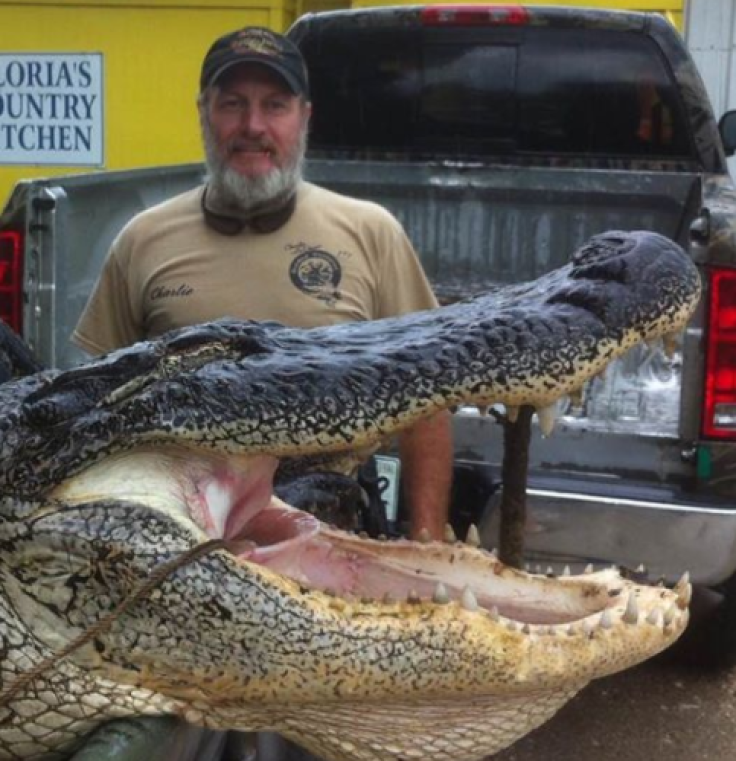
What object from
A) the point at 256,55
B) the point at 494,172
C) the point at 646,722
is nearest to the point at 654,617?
the point at 256,55

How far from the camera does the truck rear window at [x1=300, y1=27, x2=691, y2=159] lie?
485cm

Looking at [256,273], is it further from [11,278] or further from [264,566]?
[264,566]

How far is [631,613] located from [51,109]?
22.5 feet

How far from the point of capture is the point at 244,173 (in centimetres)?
297

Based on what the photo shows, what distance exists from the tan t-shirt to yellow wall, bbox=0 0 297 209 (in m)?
4.65

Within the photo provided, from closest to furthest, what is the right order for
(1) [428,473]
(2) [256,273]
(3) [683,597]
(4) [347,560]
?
(3) [683,597], (4) [347,560], (2) [256,273], (1) [428,473]

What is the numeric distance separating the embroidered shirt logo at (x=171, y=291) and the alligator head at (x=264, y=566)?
111 centimetres

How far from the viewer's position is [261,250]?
2.90m

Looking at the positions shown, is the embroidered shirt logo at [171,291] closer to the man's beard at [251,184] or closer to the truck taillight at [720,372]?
the man's beard at [251,184]

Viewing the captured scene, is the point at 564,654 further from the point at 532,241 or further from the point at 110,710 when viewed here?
the point at 532,241

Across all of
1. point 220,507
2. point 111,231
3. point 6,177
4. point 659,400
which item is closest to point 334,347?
point 220,507

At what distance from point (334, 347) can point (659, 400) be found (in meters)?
2.02

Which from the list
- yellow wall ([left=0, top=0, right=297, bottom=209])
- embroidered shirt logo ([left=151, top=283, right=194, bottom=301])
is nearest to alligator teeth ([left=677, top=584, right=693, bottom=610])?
embroidered shirt logo ([left=151, top=283, right=194, bottom=301])

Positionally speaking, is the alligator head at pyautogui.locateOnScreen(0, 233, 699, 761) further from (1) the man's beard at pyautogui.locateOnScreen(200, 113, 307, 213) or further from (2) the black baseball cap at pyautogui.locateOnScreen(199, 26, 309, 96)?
(2) the black baseball cap at pyautogui.locateOnScreen(199, 26, 309, 96)
